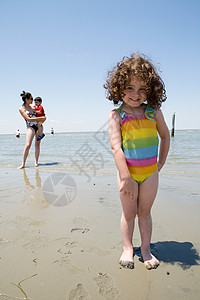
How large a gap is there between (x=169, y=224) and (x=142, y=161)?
0.95 metres

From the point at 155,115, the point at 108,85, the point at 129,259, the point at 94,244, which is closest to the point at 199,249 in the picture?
the point at 129,259

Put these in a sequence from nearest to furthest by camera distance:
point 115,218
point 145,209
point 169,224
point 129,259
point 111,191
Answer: point 129,259 < point 145,209 < point 169,224 < point 115,218 < point 111,191

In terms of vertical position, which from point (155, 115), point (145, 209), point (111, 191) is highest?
point (155, 115)

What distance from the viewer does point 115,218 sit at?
2.45 meters

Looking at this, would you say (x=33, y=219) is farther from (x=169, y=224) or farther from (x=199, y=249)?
(x=199, y=249)

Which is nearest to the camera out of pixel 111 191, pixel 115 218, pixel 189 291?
pixel 189 291

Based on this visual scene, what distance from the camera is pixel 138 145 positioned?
5.70ft

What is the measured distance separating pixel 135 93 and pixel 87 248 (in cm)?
133

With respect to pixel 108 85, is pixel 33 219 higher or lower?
lower

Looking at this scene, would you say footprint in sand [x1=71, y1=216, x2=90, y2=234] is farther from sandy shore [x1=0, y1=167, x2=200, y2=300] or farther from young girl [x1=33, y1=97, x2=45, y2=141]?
young girl [x1=33, y1=97, x2=45, y2=141]

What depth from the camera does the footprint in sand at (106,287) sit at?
133 centimetres

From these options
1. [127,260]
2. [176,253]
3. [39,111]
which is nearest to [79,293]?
[127,260]

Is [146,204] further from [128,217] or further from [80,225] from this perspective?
[80,225]

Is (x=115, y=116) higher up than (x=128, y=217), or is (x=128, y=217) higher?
(x=115, y=116)
